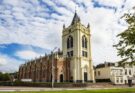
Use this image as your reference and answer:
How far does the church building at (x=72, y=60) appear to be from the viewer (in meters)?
70.1

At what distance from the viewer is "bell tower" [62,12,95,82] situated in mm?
70312

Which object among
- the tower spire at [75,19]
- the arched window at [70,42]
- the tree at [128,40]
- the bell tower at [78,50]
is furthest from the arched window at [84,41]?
the tree at [128,40]

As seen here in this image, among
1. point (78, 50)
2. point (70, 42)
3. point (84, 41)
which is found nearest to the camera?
point (78, 50)

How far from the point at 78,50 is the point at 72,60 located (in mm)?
4043

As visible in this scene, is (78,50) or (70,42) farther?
(70,42)

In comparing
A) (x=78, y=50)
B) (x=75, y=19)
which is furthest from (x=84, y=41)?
(x=75, y=19)

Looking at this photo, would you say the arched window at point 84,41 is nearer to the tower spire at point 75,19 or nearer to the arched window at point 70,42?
the arched window at point 70,42

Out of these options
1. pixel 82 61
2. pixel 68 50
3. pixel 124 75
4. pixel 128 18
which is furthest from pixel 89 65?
pixel 128 18

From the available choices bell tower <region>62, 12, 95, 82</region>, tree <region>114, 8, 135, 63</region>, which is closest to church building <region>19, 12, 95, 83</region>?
bell tower <region>62, 12, 95, 82</region>

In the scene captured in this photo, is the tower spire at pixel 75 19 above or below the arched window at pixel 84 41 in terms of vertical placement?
above

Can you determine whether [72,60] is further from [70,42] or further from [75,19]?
[75,19]

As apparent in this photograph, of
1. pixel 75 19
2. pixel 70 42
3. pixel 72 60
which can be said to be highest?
pixel 75 19

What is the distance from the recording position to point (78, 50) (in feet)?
234

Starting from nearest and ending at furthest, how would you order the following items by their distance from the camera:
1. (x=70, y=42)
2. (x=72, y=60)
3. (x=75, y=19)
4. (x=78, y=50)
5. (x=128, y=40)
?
(x=128, y=40), (x=78, y=50), (x=72, y=60), (x=70, y=42), (x=75, y=19)
